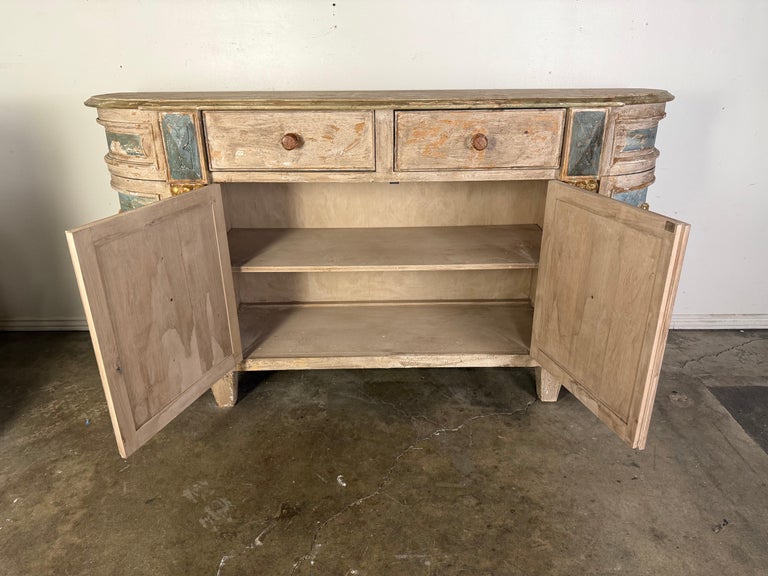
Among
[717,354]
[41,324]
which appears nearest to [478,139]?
[717,354]

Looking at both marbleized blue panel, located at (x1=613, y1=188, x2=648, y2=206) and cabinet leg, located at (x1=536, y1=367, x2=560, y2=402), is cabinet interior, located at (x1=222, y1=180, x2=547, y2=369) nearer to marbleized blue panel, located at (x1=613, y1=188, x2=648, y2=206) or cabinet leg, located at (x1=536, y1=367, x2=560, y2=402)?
cabinet leg, located at (x1=536, y1=367, x2=560, y2=402)

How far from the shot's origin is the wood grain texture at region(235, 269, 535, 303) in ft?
7.52

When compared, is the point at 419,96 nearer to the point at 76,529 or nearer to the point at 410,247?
the point at 410,247

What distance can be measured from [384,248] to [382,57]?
2.50 feet

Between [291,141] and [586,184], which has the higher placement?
[291,141]

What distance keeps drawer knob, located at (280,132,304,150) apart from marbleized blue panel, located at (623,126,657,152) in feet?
3.42

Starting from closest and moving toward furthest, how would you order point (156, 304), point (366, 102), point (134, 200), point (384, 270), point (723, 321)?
point (156, 304), point (366, 102), point (134, 200), point (384, 270), point (723, 321)

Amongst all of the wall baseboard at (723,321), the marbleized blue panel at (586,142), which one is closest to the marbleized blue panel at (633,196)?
the marbleized blue panel at (586,142)

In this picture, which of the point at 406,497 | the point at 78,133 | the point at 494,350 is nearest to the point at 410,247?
the point at 494,350

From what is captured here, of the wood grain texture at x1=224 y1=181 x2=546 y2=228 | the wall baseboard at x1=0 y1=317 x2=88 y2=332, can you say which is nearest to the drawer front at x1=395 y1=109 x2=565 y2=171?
the wood grain texture at x1=224 y1=181 x2=546 y2=228

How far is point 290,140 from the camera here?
163 centimetres

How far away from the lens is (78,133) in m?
2.22

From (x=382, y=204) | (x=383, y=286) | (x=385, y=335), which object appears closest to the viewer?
(x=385, y=335)

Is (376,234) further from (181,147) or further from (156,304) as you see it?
(156,304)
